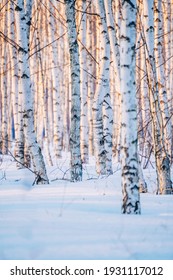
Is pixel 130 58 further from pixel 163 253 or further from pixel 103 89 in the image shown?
pixel 103 89

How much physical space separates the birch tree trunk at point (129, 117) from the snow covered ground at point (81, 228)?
205 millimetres

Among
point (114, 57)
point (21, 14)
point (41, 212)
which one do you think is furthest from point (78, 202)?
point (114, 57)

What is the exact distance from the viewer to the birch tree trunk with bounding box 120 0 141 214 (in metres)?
3.63

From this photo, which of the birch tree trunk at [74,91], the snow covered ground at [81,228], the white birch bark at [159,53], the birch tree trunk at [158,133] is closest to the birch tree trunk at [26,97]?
the birch tree trunk at [74,91]

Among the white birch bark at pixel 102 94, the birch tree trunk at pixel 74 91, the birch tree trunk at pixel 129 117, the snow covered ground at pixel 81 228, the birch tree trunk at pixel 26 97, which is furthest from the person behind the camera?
the white birch bark at pixel 102 94

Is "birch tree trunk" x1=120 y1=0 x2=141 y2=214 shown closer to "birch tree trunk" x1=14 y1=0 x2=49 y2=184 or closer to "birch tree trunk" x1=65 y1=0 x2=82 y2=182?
"birch tree trunk" x1=14 y1=0 x2=49 y2=184

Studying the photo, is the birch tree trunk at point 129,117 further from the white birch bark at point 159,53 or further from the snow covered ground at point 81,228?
the white birch bark at point 159,53

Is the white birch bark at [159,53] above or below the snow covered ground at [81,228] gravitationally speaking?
above

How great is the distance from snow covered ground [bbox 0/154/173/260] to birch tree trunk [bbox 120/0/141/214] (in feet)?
0.67

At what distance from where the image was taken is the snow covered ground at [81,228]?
237 cm

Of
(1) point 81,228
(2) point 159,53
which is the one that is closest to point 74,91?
(2) point 159,53

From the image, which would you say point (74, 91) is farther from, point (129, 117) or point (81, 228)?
point (81, 228)

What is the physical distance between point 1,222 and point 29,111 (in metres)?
3.09

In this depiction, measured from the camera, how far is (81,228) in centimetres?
293
